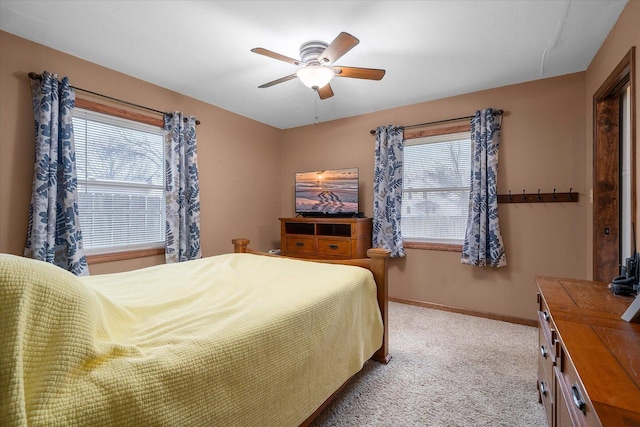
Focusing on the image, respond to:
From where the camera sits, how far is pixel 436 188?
11.4 ft

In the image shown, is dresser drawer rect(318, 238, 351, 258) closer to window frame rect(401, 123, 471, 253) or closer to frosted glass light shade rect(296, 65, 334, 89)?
window frame rect(401, 123, 471, 253)

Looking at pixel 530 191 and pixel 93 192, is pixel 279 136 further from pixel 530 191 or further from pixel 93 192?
pixel 530 191

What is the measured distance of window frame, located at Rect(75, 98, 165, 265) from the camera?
2.53 metres

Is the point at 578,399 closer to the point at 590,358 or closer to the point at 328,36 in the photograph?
the point at 590,358

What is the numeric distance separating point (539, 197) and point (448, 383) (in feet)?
6.98

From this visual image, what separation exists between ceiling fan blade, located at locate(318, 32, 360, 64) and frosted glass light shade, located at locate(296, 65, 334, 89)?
6 centimetres

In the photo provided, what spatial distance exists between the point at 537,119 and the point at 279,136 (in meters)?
3.44

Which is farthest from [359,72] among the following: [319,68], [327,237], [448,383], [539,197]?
[448,383]

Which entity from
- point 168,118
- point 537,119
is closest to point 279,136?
point 168,118

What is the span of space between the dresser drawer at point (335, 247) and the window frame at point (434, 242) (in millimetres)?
745

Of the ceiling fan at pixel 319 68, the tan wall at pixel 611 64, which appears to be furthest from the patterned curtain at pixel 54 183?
the tan wall at pixel 611 64

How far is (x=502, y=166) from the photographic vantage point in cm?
307

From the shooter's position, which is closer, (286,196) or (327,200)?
(327,200)

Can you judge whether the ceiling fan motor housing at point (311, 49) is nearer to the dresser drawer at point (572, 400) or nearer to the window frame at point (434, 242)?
the window frame at point (434, 242)
